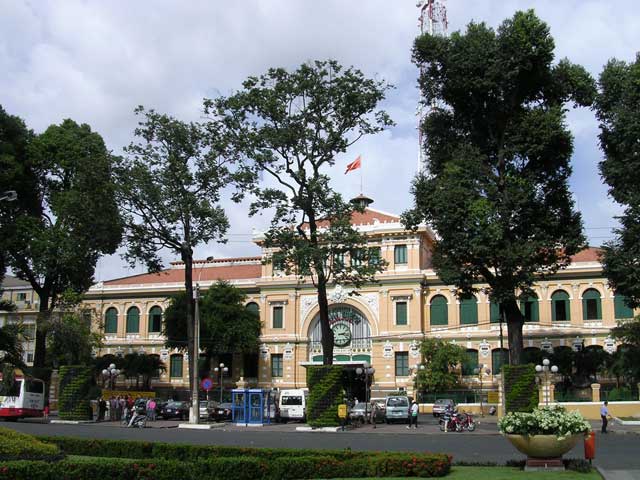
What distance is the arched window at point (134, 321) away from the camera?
6500cm

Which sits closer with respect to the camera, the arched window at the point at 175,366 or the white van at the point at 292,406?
the white van at the point at 292,406

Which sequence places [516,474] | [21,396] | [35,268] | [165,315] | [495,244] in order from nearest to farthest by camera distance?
[516,474], [495,244], [21,396], [35,268], [165,315]

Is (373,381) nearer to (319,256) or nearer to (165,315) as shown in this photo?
(165,315)

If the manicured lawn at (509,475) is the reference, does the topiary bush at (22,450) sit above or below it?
above

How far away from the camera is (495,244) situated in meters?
30.5

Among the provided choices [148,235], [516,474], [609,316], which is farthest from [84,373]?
[609,316]

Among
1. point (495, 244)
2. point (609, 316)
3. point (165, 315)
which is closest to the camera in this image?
point (495, 244)

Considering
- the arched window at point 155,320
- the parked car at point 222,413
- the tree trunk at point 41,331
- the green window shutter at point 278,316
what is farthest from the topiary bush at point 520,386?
the arched window at point 155,320

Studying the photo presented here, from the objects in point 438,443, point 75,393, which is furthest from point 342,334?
point 438,443

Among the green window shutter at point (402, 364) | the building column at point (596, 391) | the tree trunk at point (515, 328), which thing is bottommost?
the building column at point (596, 391)

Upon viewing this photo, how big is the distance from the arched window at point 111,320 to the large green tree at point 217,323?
1064 centimetres

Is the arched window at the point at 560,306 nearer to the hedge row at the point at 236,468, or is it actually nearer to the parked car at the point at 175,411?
the parked car at the point at 175,411

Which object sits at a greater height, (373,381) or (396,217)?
(396,217)

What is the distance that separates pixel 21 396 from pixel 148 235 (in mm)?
10780
